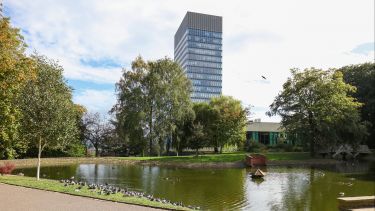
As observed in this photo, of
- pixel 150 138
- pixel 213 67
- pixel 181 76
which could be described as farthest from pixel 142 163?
pixel 213 67

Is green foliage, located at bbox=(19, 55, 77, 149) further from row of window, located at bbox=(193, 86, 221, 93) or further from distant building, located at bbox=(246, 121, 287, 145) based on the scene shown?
row of window, located at bbox=(193, 86, 221, 93)

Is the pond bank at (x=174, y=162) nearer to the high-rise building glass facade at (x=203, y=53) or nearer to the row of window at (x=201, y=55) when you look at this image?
the high-rise building glass facade at (x=203, y=53)

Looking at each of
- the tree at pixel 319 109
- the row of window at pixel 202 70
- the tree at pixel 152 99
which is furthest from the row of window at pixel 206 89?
the tree at pixel 319 109

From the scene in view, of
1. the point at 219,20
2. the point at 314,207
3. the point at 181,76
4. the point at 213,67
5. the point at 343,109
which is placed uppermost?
the point at 219,20

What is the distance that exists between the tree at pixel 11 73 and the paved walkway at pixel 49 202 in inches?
316

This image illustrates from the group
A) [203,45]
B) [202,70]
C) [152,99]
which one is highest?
[203,45]

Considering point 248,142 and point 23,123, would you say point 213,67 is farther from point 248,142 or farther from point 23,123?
point 23,123

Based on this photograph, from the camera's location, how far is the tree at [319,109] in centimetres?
5212

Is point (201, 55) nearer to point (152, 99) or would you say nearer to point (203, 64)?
point (203, 64)

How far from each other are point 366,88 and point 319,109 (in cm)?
1463

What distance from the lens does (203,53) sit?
193500 mm

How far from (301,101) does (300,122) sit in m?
2.89

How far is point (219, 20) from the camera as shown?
199625mm

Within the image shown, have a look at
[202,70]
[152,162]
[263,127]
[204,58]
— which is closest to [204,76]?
[202,70]
